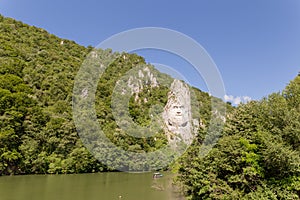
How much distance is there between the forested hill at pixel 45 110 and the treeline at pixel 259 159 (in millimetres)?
27508

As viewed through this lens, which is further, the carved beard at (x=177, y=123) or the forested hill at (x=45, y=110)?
the carved beard at (x=177, y=123)

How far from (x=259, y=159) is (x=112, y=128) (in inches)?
1365

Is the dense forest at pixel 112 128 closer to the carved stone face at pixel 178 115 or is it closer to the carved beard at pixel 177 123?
the carved stone face at pixel 178 115

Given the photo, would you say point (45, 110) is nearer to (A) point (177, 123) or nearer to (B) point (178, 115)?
(A) point (177, 123)

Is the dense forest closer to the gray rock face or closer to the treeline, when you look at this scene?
the treeline

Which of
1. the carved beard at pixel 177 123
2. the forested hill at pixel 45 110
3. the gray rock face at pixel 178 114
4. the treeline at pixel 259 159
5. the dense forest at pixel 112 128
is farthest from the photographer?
the carved beard at pixel 177 123

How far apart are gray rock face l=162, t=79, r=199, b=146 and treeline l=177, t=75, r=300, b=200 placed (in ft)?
135

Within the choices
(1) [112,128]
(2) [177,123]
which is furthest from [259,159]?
(2) [177,123]

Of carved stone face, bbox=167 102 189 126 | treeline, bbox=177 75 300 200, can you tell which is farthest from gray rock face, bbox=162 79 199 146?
treeline, bbox=177 75 300 200

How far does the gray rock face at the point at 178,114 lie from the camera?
Answer: 2235 inches

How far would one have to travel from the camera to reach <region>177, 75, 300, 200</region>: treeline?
12570 mm

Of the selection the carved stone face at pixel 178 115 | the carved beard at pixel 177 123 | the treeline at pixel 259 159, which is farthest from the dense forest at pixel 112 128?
the carved beard at pixel 177 123

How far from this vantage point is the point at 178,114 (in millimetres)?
59375

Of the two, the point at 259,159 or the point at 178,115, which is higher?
the point at 178,115
